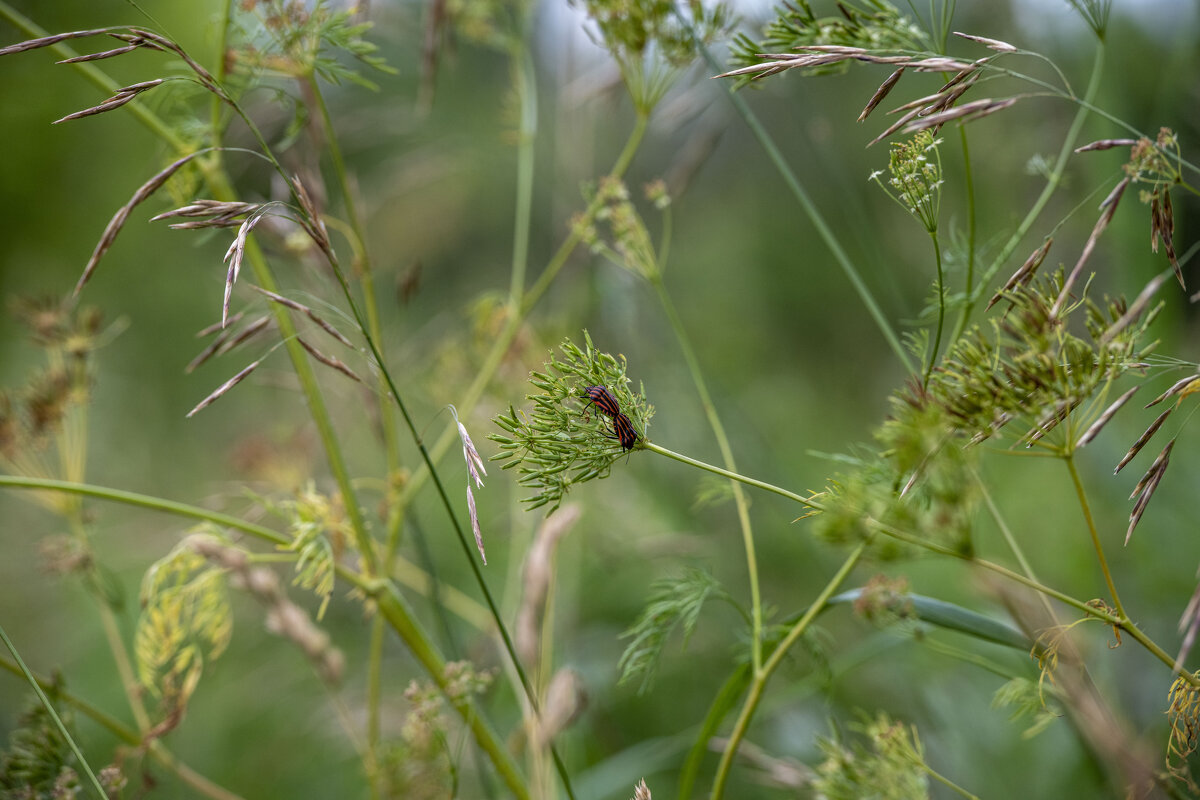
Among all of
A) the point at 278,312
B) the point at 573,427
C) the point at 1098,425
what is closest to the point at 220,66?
the point at 278,312

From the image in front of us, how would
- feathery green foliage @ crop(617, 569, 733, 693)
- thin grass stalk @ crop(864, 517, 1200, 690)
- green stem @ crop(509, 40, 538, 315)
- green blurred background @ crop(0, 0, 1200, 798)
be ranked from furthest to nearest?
green blurred background @ crop(0, 0, 1200, 798) → green stem @ crop(509, 40, 538, 315) → feathery green foliage @ crop(617, 569, 733, 693) → thin grass stalk @ crop(864, 517, 1200, 690)

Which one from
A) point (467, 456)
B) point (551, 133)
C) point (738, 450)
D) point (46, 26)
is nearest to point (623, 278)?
point (738, 450)

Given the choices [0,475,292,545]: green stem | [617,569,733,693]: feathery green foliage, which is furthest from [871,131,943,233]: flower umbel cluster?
[0,475,292,545]: green stem

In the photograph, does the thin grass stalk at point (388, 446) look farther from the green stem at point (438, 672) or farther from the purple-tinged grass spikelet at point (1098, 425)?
the purple-tinged grass spikelet at point (1098, 425)

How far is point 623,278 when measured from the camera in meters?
0.82

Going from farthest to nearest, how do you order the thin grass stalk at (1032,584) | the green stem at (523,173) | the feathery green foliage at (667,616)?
the green stem at (523,173)
the feathery green foliage at (667,616)
the thin grass stalk at (1032,584)

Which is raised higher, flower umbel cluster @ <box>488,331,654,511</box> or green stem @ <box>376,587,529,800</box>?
flower umbel cluster @ <box>488,331,654,511</box>

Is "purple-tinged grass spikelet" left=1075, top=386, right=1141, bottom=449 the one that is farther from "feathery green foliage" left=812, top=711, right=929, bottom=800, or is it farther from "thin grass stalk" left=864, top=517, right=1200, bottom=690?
"feathery green foliage" left=812, top=711, right=929, bottom=800

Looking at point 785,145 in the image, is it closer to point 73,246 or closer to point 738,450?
point 738,450

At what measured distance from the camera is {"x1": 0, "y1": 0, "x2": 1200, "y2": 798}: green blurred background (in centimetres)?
62

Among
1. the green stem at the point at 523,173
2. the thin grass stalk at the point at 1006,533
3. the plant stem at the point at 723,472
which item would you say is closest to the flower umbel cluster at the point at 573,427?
the plant stem at the point at 723,472

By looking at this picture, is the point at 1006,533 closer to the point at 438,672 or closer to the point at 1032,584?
the point at 1032,584

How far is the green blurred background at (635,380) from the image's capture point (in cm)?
62

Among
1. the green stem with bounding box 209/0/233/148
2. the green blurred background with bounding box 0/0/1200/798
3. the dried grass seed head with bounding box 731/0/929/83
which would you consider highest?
the green stem with bounding box 209/0/233/148
